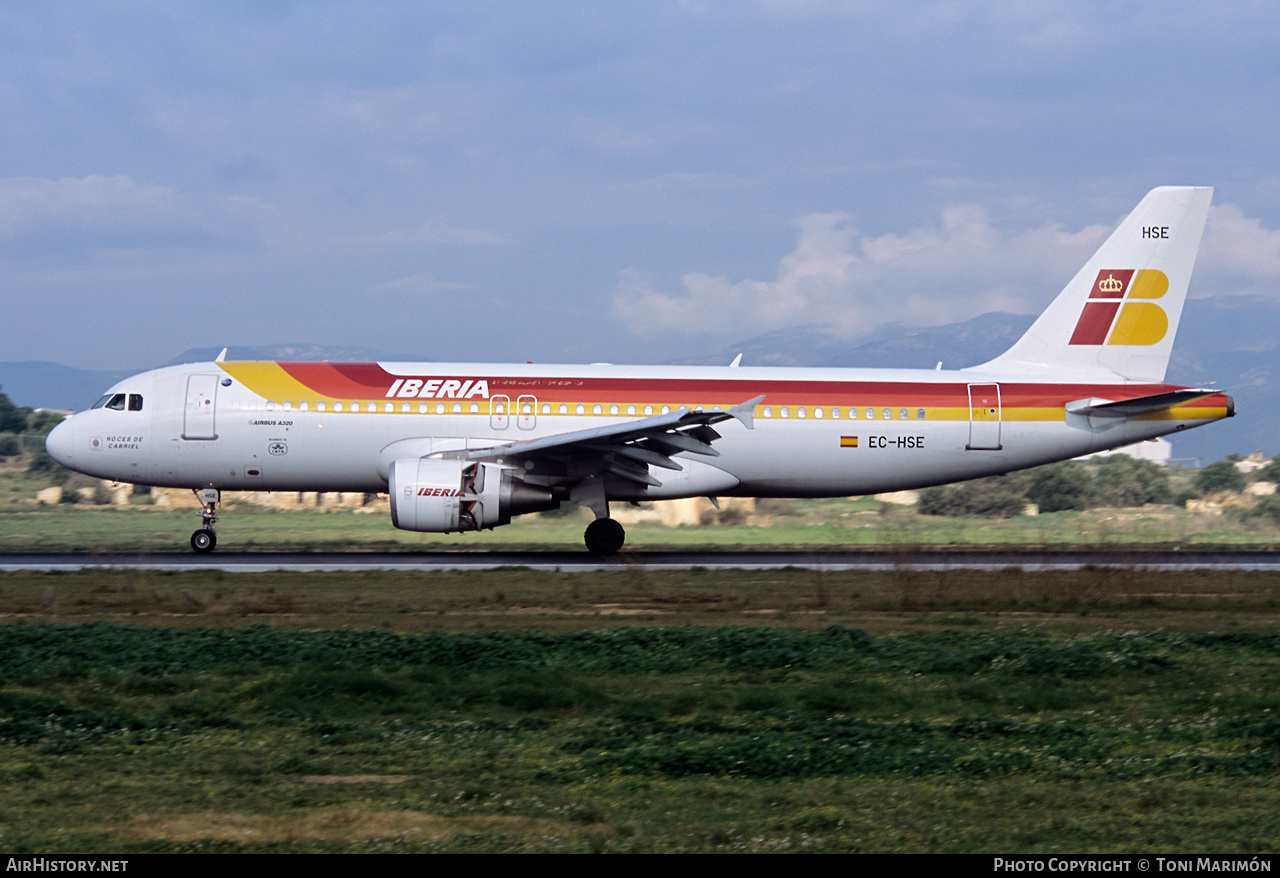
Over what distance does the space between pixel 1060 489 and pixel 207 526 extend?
105 feet

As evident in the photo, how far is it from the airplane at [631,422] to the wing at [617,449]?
0.04m

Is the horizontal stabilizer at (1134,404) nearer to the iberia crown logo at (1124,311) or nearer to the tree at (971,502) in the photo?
the iberia crown logo at (1124,311)

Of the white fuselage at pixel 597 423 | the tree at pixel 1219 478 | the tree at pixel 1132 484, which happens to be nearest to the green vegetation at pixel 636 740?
the white fuselage at pixel 597 423

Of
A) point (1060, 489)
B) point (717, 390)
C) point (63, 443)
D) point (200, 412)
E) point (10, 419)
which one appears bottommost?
point (1060, 489)

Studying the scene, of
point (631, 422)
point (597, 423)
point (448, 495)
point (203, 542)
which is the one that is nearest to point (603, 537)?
point (597, 423)

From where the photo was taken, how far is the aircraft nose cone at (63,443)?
2327cm

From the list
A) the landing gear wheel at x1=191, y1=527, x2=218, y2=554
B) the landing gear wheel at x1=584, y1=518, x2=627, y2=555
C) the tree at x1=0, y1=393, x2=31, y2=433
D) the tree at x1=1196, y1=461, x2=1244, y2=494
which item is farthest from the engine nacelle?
the tree at x1=0, y1=393, x2=31, y2=433

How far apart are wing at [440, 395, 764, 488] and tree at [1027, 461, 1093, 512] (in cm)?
2415

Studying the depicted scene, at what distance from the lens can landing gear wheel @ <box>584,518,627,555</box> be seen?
76.0 feet

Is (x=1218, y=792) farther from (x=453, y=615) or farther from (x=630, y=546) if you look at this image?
(x=630, y=546)

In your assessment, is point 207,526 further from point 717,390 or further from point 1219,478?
point 1219,478

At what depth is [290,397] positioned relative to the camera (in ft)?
75.0

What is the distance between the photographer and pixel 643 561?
2262 centimetres

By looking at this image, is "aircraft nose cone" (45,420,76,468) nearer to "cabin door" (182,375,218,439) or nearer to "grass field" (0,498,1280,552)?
"grass field" (0,498,1280,552)
